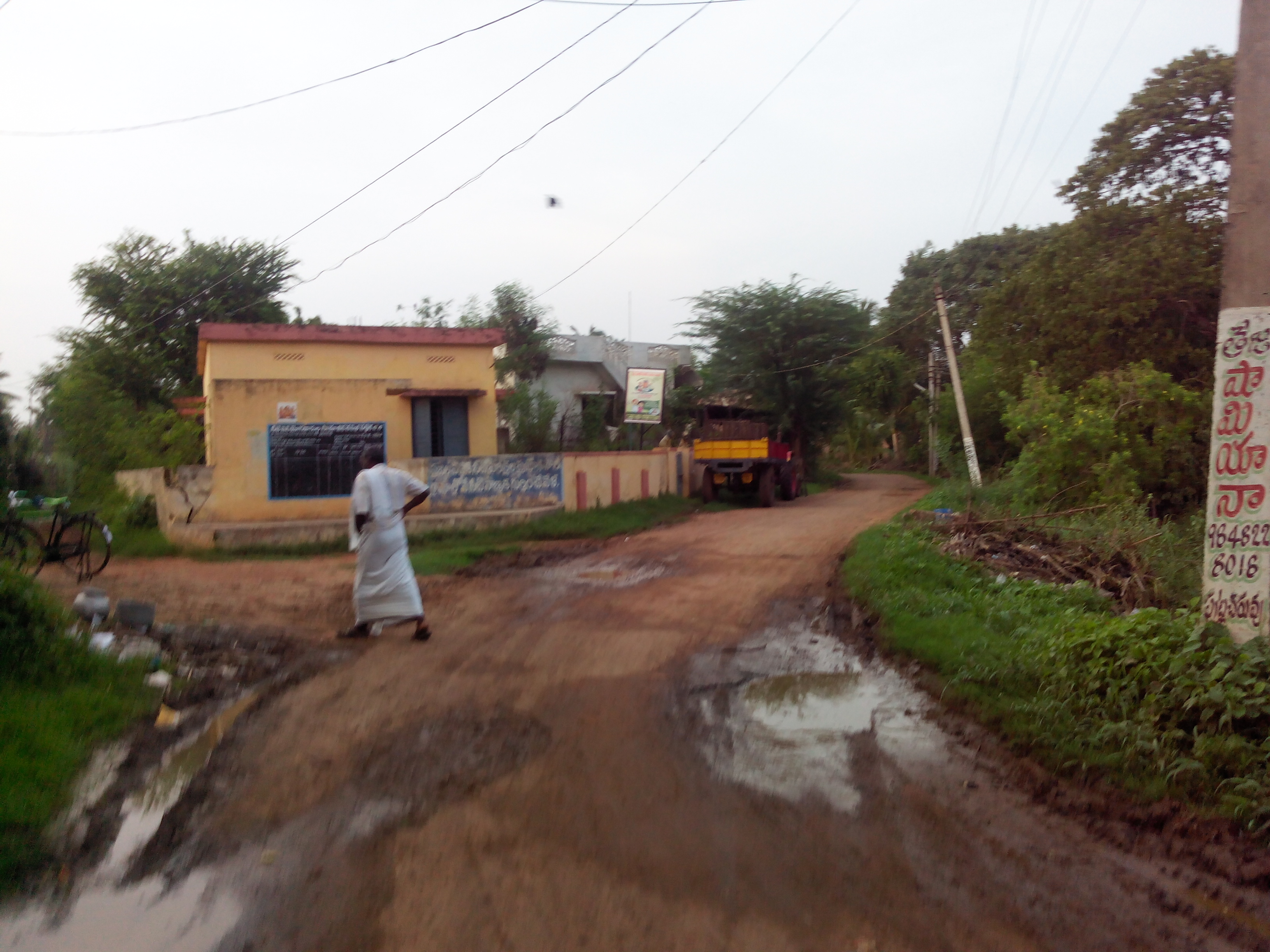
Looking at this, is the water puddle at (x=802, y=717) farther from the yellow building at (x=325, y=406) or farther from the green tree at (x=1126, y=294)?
the green tree at (x=1126, y=294)

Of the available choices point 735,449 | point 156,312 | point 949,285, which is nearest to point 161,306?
point 156,312

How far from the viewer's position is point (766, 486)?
76.4 ft

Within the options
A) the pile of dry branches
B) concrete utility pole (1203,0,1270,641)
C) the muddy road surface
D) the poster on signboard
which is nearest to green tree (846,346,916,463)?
the poster on signboard

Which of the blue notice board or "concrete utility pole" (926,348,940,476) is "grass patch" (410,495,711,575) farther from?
"concrete utility pole" (926,348,940,476)

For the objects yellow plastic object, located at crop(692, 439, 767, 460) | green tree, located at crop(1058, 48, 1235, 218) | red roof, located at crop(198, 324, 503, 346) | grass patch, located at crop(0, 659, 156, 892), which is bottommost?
grass patch, located at crop(0, 659, 156, 892)

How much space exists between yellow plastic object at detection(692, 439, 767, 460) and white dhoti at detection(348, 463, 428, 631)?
51.6 ft

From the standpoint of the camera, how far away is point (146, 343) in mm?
25719

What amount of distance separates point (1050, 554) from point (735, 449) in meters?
12.0

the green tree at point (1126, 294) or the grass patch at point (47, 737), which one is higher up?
the green tree at point (1126, 294)

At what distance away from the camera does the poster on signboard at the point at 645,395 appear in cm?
2628

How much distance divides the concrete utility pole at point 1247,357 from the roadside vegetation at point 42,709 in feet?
21.4

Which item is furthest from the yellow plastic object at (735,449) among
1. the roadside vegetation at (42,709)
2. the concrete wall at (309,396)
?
the roadside vegetation at (42,709)

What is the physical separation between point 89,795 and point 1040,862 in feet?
14.7

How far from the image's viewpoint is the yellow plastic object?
75.9 ft
